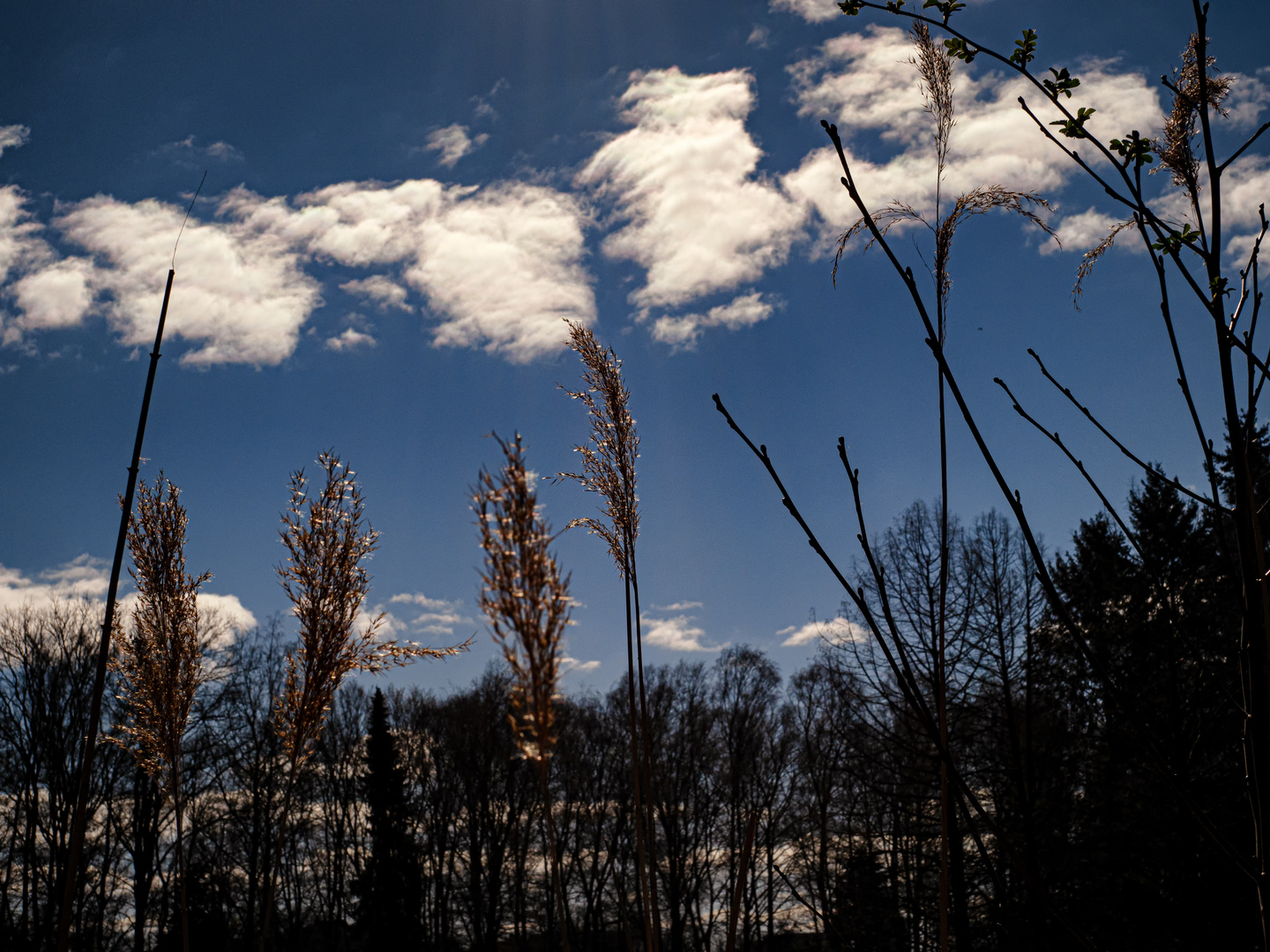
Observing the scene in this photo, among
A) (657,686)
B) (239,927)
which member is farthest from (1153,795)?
(239,927)

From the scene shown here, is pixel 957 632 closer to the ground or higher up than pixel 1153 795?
higher up

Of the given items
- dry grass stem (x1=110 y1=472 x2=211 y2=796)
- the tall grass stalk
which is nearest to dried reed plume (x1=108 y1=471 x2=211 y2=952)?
dry grass stem (x1=110 y1=472 x2=211 y2=796)

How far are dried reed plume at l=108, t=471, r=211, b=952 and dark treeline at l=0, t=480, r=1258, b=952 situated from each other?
2.47 meters

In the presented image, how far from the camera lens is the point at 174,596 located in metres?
3.97

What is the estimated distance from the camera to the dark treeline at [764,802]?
10977mm

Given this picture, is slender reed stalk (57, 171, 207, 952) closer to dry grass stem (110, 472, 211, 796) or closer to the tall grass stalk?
the tall grass stalk

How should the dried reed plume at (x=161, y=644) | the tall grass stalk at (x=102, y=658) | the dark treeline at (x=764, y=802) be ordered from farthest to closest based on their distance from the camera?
the dark treeline at (x=764, y=802) < the dried reed plume at (x=161, y=644) < the tall grass stalk at (x=102, y=658)

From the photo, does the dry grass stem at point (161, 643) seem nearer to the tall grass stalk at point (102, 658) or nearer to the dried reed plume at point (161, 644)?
the dried reed plume at point (161, 644)

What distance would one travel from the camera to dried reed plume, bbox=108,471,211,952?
385 centimetres

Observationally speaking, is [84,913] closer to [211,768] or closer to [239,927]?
[211,768]

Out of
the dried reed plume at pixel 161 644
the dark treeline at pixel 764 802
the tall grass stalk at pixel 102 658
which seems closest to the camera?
the tall grass stalk at pixel 102 658

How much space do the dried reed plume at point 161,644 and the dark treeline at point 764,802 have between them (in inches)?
97.1

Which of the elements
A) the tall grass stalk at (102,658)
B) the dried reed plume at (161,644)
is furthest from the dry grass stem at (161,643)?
the tall grass stalk at (102,658)

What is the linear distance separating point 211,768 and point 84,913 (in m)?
4.00
